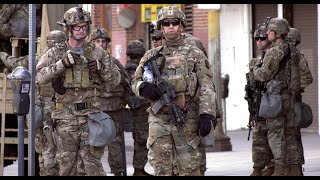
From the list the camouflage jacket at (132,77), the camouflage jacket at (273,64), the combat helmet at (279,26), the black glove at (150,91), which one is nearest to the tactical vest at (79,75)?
the black glove at (150,91)

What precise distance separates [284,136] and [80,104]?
11.0 ft

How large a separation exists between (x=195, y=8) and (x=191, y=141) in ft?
42.9

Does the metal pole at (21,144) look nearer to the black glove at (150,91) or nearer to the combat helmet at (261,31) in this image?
the black glove at (150,91)

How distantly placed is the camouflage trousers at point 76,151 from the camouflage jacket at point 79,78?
0.10 metres

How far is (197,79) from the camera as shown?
Result: 10.0 meters

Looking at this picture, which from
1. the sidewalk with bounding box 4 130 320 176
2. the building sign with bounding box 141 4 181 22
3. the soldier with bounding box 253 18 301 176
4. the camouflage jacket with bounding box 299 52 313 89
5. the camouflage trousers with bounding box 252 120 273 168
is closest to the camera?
the soldier with bounding box 253 18 301 176

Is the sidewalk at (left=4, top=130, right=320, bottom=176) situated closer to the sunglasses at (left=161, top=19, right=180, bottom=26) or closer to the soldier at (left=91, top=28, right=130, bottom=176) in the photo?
the soldier at (left=91, top=28, right=130, bottom=176)

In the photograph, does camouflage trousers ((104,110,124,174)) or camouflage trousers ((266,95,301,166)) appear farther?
camouflage trousers ((104,110,124,174))

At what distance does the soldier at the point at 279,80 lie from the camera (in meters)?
12.6

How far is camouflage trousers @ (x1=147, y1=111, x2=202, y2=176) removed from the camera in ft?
32.3

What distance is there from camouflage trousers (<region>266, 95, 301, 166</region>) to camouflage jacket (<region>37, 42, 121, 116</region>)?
2861 millimetres

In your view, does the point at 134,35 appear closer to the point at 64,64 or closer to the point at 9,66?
the point at 9,66

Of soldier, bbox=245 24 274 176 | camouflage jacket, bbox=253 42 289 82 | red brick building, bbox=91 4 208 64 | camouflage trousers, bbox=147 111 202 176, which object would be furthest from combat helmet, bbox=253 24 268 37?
red brick building, bbox=91 4 208 64

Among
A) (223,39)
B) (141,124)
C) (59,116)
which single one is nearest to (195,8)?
(223,39)
